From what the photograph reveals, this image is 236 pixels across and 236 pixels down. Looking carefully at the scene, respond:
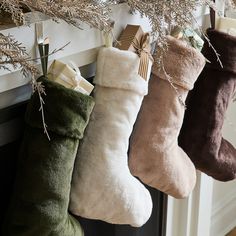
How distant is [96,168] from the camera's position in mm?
1099

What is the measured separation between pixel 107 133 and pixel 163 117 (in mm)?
180

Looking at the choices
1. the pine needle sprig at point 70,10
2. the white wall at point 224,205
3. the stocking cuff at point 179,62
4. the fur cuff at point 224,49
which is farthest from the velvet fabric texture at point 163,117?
the white wall at point 224,205

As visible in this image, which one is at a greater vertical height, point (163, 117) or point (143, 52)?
point (143, 52)

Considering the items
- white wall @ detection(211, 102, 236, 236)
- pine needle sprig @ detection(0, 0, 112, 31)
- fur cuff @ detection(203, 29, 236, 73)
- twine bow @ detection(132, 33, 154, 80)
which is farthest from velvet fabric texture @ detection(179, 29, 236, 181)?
white wall @ detection(211, 102, 236, 236)

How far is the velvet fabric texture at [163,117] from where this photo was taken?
48.2 inches

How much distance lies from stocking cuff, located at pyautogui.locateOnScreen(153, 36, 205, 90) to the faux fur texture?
12 cm

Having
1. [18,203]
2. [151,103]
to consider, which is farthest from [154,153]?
[18,203]

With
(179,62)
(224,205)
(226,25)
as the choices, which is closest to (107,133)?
(179,62)

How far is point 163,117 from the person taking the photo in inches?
48.7

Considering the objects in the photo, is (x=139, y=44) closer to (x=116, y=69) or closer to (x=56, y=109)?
(x=116, y=69)

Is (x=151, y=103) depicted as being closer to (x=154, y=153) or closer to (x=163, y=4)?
(x=154, y=153)

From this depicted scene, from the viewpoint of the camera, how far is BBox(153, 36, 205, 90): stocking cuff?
48.0 inches

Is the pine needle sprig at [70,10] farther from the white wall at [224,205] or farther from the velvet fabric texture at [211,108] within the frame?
the white wall at [224,205]

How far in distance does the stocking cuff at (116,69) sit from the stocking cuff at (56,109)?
103 mm
